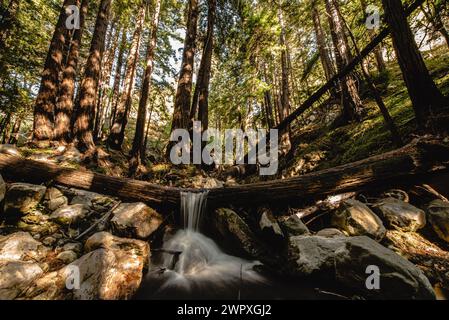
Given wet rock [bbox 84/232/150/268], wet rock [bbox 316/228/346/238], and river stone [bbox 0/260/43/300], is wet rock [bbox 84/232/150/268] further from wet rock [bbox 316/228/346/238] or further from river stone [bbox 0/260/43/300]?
wet rock [bbox 316/228/346/238]

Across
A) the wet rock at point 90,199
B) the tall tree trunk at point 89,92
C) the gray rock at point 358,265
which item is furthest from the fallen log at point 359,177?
the tall tree trunk at point 89,92

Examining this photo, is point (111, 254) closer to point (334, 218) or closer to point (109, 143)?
point (334, 218)

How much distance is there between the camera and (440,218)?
11.5 ft

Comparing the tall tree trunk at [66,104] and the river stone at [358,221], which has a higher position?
the tall tree trunk at [66,104]

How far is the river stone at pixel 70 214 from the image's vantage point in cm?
423

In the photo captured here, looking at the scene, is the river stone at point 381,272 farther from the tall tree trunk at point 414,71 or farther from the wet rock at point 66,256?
the wet rock at point 66,256

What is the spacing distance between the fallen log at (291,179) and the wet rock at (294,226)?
476mm

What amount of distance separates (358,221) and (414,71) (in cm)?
317

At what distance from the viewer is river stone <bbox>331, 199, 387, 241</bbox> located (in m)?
3.62

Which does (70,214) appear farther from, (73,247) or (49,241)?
(73,247)

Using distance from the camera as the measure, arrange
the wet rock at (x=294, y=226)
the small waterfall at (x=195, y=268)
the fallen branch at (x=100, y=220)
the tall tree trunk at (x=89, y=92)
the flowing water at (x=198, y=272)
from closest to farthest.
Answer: the flowing water at (x=198, y=272) → the small waterfall at (x=195, y=268) → the fallen branch at (x=100, y=220) → the wet rock at (x=294, y=226) → the tall tree trunk at (x=89, y=92)
